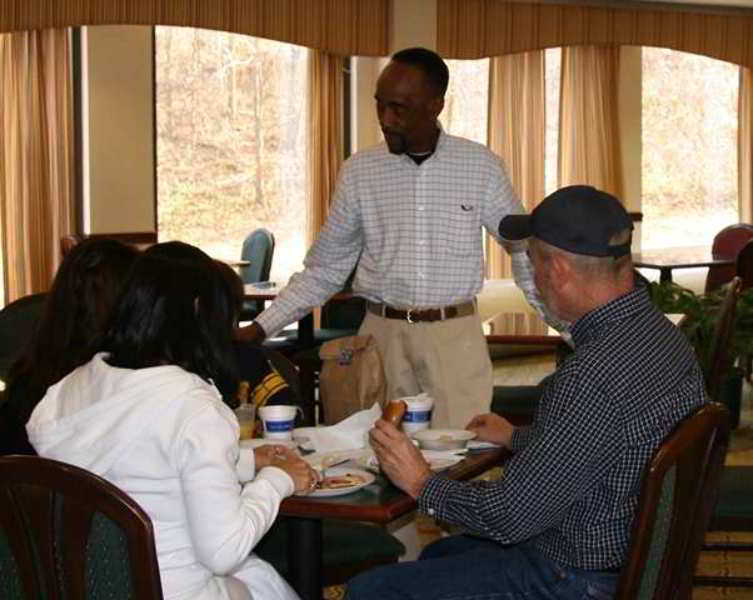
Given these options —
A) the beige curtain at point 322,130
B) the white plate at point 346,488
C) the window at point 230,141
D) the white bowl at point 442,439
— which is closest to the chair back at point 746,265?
the beige curtain at point 322,130

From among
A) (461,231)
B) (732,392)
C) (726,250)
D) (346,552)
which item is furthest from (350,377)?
(726,250)

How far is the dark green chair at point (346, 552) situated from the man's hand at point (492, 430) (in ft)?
1.19

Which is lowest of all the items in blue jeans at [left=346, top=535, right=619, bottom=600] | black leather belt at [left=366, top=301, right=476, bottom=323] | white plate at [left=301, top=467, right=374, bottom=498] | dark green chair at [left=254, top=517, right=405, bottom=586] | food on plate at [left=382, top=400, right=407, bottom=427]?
dark green chair at [left=254, top=517, right=405, bottom=586]

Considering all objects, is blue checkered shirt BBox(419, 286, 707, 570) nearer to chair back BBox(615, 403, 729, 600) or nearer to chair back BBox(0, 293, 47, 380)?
chair back BBox(615, 403, 729, 600)

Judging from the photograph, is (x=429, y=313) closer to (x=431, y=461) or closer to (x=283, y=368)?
(x=283, y=368)

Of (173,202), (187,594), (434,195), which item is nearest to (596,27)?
(173,202)

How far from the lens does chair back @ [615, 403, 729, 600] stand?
6.32 ft

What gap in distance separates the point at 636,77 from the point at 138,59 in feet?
15.6

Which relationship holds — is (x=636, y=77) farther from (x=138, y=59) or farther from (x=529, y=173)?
(x=138, y=59)

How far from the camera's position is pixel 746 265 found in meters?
8.20

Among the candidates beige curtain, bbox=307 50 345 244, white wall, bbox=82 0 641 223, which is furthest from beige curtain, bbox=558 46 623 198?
white wall, bbox=82 0 641 223

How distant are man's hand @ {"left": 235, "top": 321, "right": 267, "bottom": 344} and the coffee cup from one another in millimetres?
387

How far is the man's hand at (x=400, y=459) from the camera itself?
2342 mm

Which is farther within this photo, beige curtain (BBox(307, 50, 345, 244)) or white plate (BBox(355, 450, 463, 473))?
beige curtain (BBox(307, 50, 345, 244))
